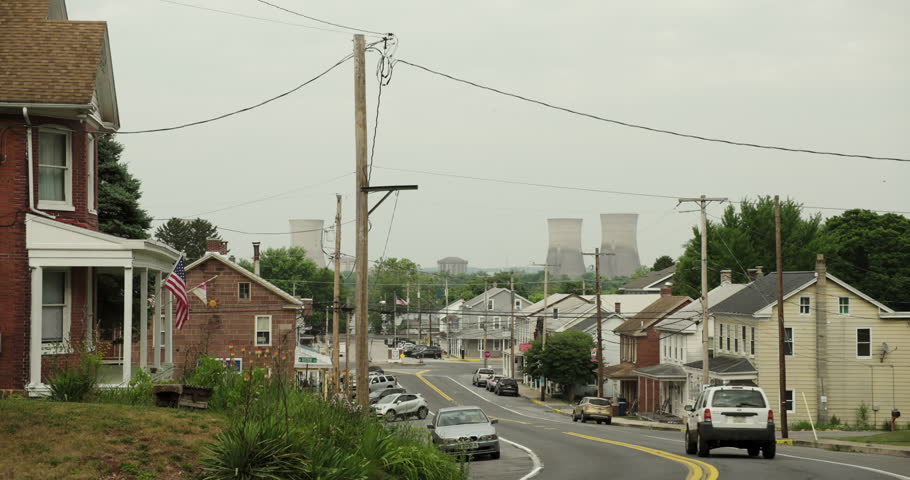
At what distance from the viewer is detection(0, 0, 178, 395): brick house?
24500 millimetres

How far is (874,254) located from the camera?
95.9 metres

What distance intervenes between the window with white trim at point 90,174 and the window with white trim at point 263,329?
1256 inches

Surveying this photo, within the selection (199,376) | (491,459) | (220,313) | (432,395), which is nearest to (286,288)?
(432,395)

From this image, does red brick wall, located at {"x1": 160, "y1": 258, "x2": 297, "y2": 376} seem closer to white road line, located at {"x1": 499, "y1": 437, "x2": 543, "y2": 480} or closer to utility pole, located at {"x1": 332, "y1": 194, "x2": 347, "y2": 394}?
utility pole, located at {"x1": 332, "y1": 194, "x2": 347, "y2": 394}

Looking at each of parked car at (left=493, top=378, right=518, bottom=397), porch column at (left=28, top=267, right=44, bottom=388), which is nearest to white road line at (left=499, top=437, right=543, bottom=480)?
porch column at (left=28, top=267, right=44, bottom=388)

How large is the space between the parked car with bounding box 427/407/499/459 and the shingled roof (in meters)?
12.6

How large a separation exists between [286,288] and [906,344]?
334 ft

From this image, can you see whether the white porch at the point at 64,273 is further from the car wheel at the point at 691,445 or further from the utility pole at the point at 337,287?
the utility pole at the point at 337,287

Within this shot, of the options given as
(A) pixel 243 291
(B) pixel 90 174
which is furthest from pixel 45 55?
(A) pixel 243 291

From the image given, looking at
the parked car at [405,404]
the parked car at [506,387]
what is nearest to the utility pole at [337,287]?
the parked car at [405,404]

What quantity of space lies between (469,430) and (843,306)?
33384mm

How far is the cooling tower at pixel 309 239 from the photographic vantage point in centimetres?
16112

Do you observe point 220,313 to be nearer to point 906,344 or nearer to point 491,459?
point 491,459

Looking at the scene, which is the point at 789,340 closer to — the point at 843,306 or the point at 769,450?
the point at 843,306
